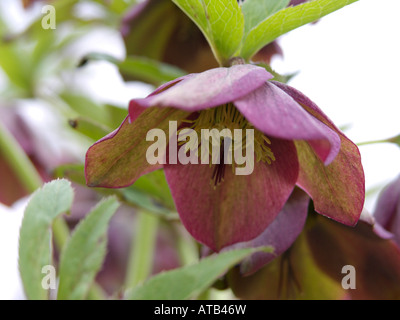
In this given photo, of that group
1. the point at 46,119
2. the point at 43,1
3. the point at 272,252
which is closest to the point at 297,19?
the point at 272,252

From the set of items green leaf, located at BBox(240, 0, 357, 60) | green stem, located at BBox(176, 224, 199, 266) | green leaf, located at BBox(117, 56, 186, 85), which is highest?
green leaf, located at BBox(240, 0, 357, 60)

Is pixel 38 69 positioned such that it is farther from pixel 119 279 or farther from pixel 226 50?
pixel 226 50

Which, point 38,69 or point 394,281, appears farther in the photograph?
point 38,69

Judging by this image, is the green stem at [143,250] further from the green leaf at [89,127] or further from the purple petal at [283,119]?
the purple petal at [283,119]

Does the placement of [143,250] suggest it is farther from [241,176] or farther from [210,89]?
[210,89]

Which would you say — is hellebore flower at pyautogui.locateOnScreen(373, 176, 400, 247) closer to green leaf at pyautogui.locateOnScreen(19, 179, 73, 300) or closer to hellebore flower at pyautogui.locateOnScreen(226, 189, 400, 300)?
hellebore flower at pyautogui.locateOnScreen(226, 189, 400, 300)

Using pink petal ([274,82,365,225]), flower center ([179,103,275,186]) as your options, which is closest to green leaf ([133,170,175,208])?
flower center ([179,103,275,186])
